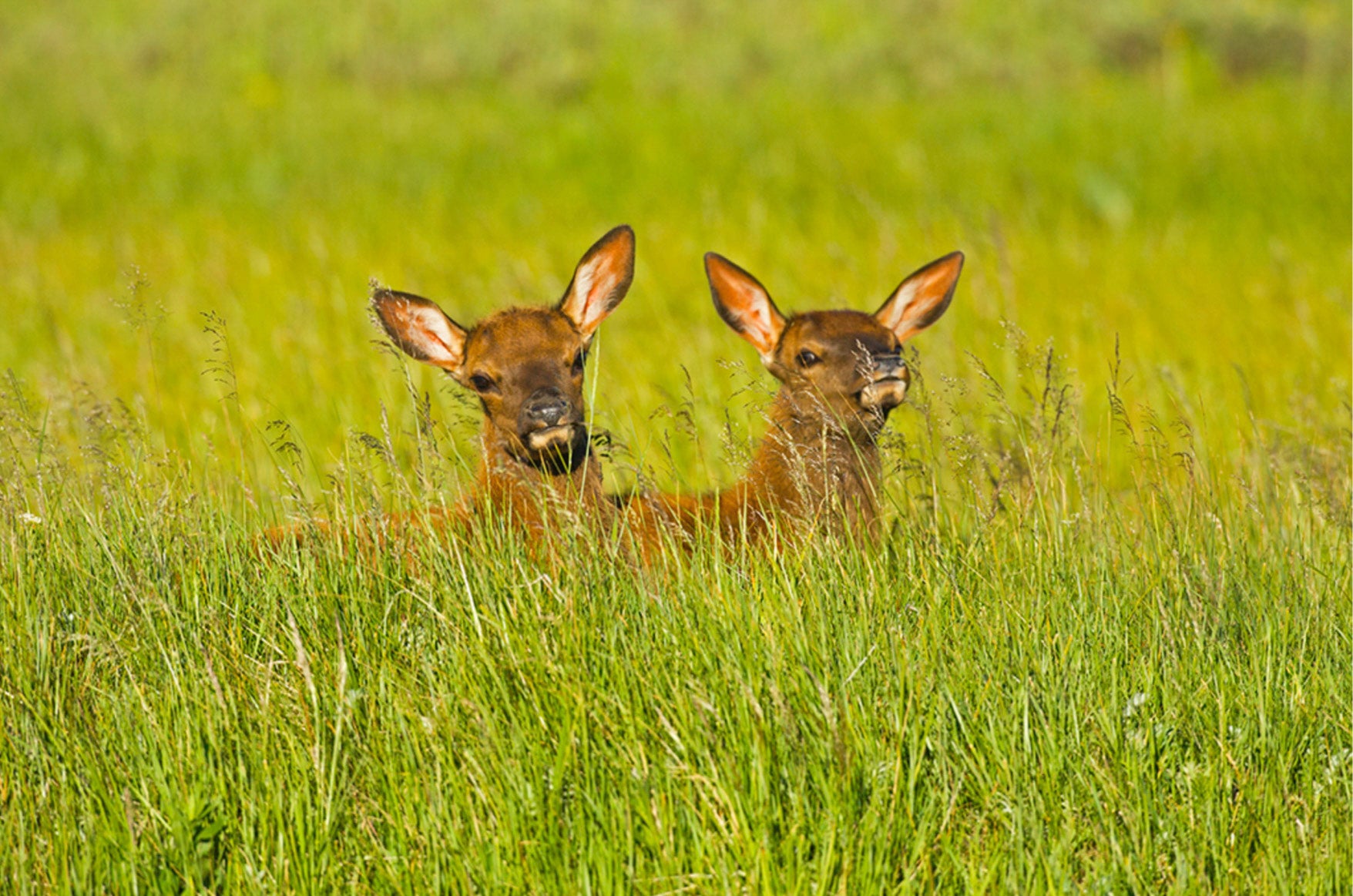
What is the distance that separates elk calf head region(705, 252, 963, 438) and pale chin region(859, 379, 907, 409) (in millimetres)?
150

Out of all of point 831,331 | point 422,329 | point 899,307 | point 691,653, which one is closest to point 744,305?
point 831,331

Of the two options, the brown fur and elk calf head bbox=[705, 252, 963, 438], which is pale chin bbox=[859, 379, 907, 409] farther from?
the brown fur

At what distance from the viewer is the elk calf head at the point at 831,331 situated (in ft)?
17.2

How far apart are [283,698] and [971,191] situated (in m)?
11.1

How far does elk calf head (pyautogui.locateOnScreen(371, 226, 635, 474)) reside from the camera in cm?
496

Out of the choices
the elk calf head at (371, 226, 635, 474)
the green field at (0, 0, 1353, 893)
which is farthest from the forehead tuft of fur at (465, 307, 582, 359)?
the green field at (0, 0, 1353, 893)

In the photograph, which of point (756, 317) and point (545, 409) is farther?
point (756, 317)

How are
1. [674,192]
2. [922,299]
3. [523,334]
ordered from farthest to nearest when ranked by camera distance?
[674,192], [922,299], [523,334]

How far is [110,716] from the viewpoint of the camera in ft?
11.6

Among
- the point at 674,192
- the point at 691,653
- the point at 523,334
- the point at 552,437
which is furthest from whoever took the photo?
the point at 674,192

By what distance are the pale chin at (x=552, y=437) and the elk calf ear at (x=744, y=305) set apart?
912mm

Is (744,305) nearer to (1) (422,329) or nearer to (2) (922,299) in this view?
(2) (922,299)

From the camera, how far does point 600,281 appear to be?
207 inches

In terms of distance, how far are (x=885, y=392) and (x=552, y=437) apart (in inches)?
41.4
